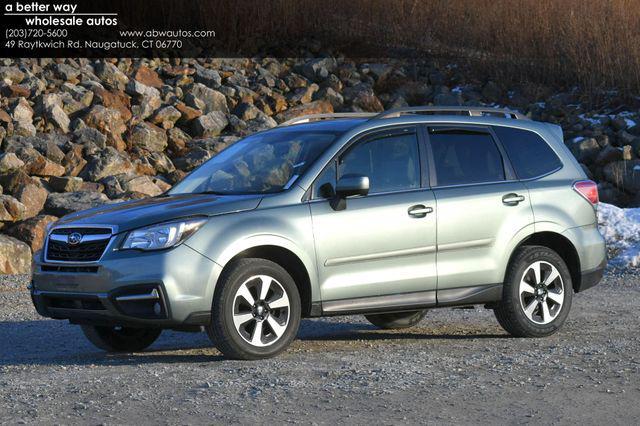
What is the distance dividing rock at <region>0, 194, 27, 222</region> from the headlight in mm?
11304

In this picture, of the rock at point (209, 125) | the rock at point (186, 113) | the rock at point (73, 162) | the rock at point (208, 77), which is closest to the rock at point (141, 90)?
the rock at point (186, 113)

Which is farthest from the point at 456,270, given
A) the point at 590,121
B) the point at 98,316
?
the point at 590,121

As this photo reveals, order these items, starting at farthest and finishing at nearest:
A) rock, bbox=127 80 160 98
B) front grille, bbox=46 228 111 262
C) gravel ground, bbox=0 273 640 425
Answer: rock, bbox=127 80 160 98 → front grille, bbox=46 228 111 262 → gravel ground, bbox=0 273 640 425

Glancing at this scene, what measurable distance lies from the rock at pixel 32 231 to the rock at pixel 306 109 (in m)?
8.12

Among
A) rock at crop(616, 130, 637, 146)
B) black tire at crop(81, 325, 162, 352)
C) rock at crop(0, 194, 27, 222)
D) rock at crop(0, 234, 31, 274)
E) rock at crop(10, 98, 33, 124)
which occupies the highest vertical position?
rock at crop(10, 98, 33, 124)

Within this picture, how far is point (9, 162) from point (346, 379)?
14.2 metres

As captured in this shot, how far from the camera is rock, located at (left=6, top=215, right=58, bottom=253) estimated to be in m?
18.3

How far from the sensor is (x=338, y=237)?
9031 mm

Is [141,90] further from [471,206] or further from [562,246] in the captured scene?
[471,206]

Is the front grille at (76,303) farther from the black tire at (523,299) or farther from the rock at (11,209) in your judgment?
the rock at (11,209)

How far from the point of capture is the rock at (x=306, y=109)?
25.9 meters

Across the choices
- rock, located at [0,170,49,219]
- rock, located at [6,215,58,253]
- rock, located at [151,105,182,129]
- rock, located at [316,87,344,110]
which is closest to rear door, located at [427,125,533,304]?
rock, located at [6,215,58,253]

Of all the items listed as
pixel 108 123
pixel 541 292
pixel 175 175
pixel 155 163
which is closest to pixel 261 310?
pixel 541 292

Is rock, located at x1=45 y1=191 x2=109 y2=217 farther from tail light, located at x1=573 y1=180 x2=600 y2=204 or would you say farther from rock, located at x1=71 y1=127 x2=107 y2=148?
tail light, located at x1=573 y1=180 x2=600 y2=204
